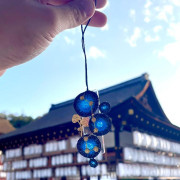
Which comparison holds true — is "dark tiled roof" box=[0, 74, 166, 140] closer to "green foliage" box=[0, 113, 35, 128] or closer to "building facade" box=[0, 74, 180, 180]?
"building facade" box=[0, 74, 180, 180]

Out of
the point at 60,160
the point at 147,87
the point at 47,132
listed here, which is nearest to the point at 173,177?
the point at 147,87

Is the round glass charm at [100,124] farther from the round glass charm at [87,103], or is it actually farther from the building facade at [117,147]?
the building facade at [117,147]

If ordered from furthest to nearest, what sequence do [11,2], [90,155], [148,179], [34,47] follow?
[148,179] → [90,155] → [34,47] → [11,2]

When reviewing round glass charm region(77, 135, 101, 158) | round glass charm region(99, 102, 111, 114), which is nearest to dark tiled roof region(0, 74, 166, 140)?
round glass charm region(99, 102, 111, 114)

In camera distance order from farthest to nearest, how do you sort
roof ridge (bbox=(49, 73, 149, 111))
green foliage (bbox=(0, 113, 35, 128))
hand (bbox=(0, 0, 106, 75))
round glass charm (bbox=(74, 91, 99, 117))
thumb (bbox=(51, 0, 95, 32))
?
1. green foliage (bbox=(0, 113, 35, 128))
2. roof ridge (bbox=(49, 73, 149, 111))
3. round glass charm (bbox=(74, 91, 99, 117))
4. thumb (bbox=(51, 0, 95, 32))
5. hand (bbox=(0, 0, 106, 75))

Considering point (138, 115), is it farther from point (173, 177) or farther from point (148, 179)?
point (173, 177)
